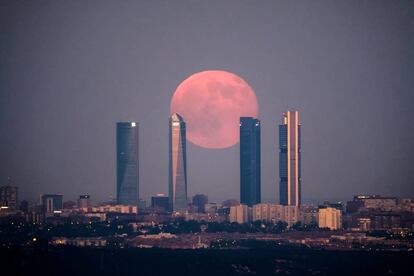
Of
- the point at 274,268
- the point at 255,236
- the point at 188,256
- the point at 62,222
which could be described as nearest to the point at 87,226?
the point at 62,222

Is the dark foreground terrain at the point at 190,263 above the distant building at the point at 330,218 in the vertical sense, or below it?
below

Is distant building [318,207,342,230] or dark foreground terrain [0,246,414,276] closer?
dark foreground terrain [0,246,414,276]

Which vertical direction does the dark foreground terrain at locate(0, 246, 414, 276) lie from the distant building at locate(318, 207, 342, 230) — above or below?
below

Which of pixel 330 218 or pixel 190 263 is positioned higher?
pixel 330 218

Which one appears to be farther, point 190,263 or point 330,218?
point 330,218

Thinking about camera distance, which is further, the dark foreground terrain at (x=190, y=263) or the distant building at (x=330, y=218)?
the distant building at (x=330, y=218)
